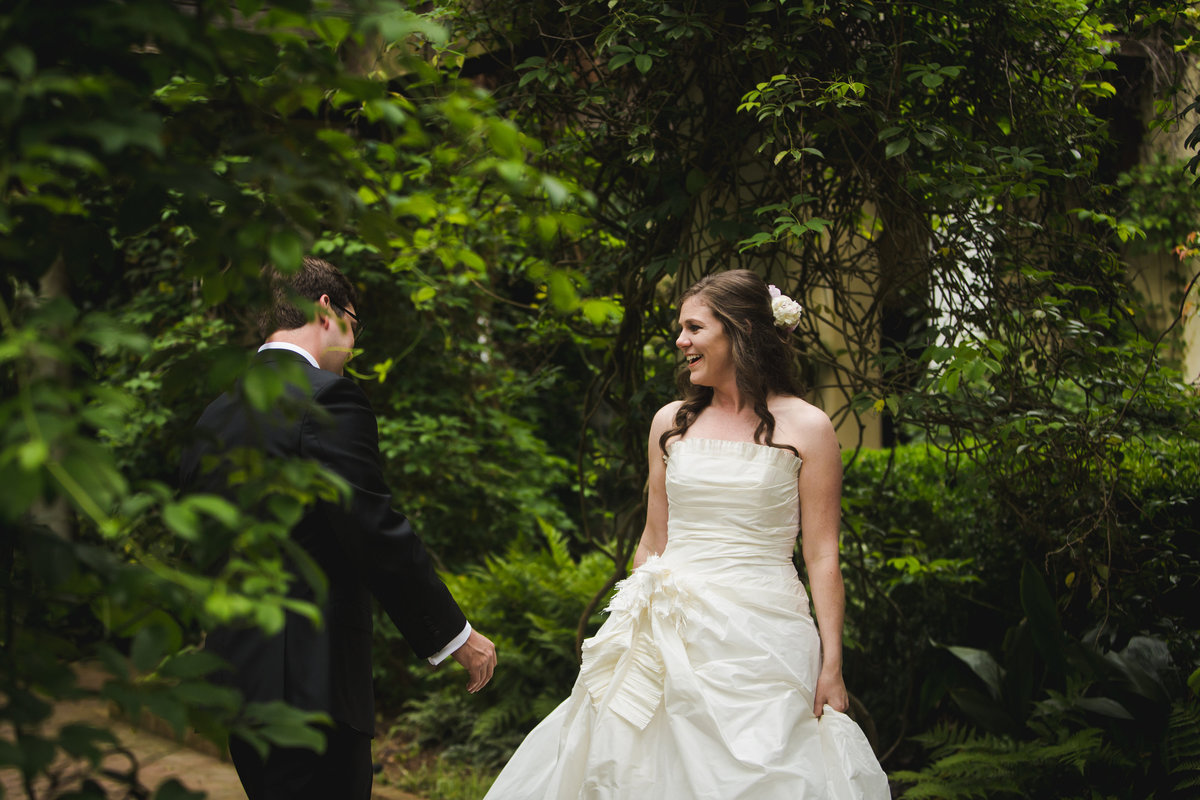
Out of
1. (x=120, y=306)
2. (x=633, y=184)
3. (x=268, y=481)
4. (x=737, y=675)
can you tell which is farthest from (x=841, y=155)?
(x=120, y=306)

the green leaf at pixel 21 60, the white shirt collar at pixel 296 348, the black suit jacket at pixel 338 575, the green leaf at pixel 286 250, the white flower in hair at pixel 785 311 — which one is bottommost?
the black suit jacket at pixel 338 575

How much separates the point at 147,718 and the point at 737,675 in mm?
4759

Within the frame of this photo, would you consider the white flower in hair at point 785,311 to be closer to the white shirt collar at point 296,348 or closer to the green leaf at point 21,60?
the white shirt collar at point 296,348

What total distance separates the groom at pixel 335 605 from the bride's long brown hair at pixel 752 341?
3.18 ft

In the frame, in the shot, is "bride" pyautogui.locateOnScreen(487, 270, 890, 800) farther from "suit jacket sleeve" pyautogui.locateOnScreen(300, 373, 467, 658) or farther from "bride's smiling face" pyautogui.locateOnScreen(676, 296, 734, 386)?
"suit jacket sleeve" pyautogui.locateOnScreen(300, 373, 467, 658)

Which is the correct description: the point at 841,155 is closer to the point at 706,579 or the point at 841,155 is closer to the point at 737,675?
the point at 706,579

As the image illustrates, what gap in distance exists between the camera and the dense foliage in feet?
3.53

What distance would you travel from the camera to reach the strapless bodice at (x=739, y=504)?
2875mm

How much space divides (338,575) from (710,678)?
1055mm

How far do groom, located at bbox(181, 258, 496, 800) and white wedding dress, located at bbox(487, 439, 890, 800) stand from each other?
1.32 ft

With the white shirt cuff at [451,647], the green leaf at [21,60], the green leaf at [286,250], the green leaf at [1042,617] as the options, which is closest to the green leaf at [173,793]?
the green leaf at [286,250]

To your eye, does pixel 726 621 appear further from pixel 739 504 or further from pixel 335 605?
pixel 335 605

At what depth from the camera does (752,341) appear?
3037mm

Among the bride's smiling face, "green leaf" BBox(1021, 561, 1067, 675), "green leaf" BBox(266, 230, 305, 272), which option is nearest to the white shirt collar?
the bride's smiling face
